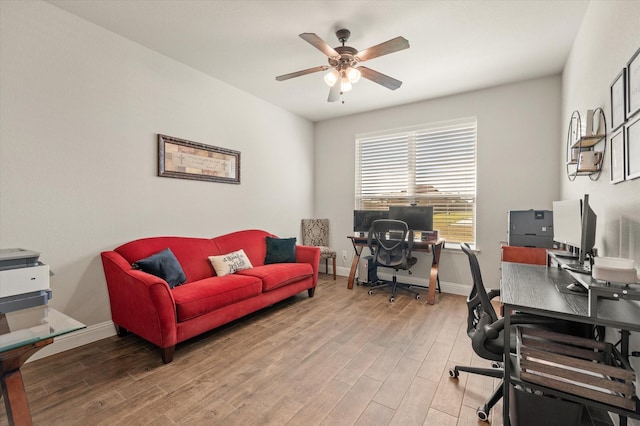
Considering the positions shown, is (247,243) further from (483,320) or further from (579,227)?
(579,227)

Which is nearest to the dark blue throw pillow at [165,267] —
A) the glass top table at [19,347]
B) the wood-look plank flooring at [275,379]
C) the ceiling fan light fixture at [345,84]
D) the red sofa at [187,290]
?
the red sofa at [187,290]

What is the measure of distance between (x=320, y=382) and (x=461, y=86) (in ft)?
12.5

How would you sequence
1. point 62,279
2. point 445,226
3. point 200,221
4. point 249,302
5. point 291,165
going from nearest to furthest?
1. point 62,279
2. point 249,302
3. point 200,221
4. point 445,226
5. point 291,165

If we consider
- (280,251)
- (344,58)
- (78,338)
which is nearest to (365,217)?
(280,251)

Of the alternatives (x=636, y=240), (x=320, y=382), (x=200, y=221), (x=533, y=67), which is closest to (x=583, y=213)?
(x=636, y=240)

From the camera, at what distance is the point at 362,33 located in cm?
264

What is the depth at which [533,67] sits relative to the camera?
3240mm

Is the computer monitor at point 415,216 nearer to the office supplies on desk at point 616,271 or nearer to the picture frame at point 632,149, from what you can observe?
the picture frame at point 632,149

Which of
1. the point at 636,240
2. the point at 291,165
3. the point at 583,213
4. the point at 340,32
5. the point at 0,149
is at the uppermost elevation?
the point at 340,32

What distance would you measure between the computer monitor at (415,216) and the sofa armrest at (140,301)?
3066mm

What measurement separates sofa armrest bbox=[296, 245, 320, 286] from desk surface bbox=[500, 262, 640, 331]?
2.33 meters

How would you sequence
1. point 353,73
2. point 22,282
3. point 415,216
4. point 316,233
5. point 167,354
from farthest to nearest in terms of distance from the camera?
point 316,233, point 415,216, point 353,73, point 167,354, point 22,282

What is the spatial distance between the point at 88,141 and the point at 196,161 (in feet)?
3.38

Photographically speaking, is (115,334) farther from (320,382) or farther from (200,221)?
(320,382)
